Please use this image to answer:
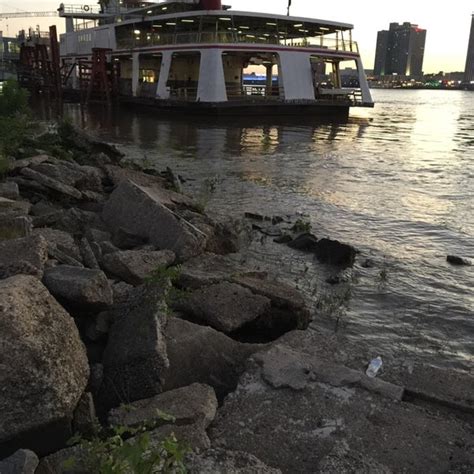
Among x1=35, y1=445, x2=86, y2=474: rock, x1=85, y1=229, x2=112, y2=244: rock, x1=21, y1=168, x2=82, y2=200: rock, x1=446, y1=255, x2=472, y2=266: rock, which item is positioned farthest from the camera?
x1=21, y1=168, x2=82, y2=200: rock

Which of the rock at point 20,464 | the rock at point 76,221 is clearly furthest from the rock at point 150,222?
the rock at point 20,464

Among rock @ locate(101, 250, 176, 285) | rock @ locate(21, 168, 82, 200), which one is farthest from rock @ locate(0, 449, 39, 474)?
rock @ locate(21, 168, 82, 200)

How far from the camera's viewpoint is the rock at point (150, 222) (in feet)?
18.8

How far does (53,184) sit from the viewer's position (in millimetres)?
7285

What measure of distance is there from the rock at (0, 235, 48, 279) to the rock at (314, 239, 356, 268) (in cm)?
400

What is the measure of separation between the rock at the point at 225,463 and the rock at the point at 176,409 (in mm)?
280

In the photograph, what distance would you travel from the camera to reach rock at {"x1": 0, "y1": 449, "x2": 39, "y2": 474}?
2.28 metres

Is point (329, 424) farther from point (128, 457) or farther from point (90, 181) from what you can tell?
point (90, 181)

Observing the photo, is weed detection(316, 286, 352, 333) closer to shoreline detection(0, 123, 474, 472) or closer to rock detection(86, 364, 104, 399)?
shoreline detection(0, 123, 474, 472)

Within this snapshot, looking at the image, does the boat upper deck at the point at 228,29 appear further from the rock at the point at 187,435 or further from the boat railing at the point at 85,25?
the rock at the point at 187,435

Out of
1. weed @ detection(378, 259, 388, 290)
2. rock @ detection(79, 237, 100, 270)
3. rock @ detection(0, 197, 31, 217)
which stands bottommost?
weed @ detection(378, 259, 388, 290)

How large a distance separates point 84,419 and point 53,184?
199 inches

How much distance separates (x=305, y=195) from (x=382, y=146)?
34.5 ft

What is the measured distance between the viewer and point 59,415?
8.70 feet
